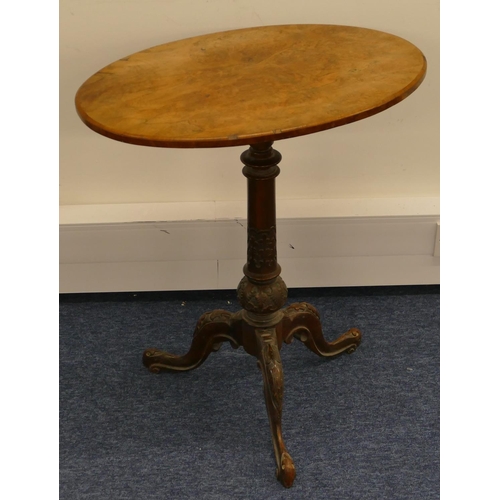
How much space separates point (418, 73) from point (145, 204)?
113 centimetres

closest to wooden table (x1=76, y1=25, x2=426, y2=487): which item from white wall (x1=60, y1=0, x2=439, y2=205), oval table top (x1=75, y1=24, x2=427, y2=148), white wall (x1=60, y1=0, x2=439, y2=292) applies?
oval table top (x1=75, y1=24, x2=427, y2=148)

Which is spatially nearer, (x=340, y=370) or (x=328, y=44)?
(x=328, y=44)

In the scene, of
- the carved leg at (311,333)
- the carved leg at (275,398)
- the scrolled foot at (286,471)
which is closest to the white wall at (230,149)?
the carved leg at (311,333)

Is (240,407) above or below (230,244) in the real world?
below

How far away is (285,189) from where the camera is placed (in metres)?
2.32

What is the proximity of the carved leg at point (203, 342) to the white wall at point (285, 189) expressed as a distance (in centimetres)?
39

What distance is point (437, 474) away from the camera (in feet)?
5.64

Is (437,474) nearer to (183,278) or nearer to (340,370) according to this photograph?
(340,370)

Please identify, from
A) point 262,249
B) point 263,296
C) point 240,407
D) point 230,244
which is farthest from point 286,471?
point 230,244

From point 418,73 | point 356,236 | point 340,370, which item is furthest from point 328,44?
point 340,370

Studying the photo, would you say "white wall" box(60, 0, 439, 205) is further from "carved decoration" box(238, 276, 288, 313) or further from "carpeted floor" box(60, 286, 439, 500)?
"carved decoration" box(238, 276, 288, 313)

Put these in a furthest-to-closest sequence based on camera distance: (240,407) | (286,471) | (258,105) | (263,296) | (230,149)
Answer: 1. (230,149)
2. (240,407)
3. (263,296)
4. (286,471)
5. (258,105)

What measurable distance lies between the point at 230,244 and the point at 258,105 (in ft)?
3.27

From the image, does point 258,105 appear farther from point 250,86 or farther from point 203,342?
point 203,342
